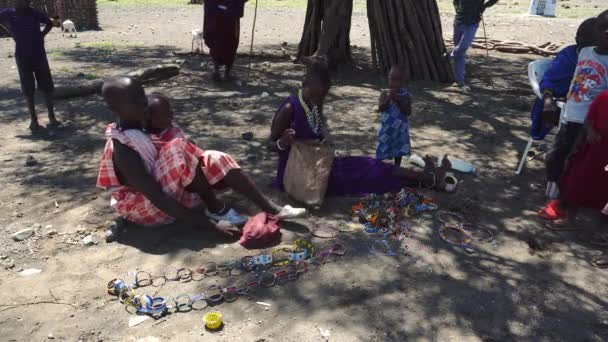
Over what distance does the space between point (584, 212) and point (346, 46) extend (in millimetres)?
5662

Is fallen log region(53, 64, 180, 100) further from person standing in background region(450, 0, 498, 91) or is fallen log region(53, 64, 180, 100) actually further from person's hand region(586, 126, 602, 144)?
person's hand region(586, 126, 602, 144)

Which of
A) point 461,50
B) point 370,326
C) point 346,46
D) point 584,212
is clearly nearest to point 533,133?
point 584,212

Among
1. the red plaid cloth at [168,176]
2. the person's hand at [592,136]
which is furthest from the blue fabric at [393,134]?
the red plaid cloth at [168,176]

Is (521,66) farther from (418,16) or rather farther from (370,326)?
(370,326)

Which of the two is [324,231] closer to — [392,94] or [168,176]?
[168,176]

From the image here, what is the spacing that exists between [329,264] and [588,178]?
2.24 meters

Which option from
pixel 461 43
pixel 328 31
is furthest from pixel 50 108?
pixel 461 43

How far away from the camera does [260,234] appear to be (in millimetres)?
3252

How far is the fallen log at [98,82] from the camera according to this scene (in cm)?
671

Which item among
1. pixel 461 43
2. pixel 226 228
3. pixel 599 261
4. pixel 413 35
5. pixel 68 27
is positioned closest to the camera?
pixel 599 261

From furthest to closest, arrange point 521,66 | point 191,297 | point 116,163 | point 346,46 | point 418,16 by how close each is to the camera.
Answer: point 521,66
point 346,46
point 418,16
point 116,163
point 191,297

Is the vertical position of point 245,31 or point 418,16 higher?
point 418,16

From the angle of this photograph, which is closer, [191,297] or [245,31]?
[191,297]

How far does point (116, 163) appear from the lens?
314cm
